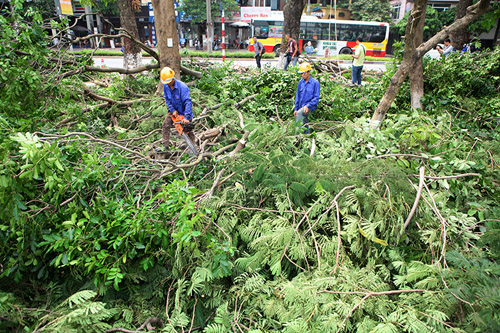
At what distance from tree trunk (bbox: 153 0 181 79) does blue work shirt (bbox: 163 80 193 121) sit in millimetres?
2559

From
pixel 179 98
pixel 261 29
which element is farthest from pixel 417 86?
pixel 261 29

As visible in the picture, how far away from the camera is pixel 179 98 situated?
182 inches

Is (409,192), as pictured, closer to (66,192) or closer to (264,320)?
(264,320)

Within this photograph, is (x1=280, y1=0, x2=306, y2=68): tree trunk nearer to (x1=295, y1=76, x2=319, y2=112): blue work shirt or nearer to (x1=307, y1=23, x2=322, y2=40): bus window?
(x1=295, y1=76, x2=319, y2=112): blue work shirt

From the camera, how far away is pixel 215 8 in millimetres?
29047

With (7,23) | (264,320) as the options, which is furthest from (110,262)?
(7,23)

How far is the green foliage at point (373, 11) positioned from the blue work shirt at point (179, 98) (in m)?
34.6

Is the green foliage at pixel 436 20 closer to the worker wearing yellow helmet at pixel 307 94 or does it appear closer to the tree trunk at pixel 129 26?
the tree trunk at pixel 129 26

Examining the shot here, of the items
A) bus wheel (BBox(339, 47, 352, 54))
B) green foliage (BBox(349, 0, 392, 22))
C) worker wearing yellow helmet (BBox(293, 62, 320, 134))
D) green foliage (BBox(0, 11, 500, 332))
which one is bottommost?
green foliage (BBox(0, 11, 500, 332))

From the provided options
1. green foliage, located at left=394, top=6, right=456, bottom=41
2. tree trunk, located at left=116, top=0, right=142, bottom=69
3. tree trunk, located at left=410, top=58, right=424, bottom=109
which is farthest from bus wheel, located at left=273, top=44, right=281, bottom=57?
tree trunk, located at left=410, top=58, right=424, bottom=109

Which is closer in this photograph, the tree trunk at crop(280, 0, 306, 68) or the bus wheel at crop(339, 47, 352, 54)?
the tree trunk at crop(280, 0, 306, 68)

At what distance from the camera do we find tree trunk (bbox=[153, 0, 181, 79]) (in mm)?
6410

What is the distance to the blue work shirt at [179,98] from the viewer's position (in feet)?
14.9

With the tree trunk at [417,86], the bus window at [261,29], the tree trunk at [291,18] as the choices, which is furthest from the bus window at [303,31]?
the tree trunk at [417,86]
